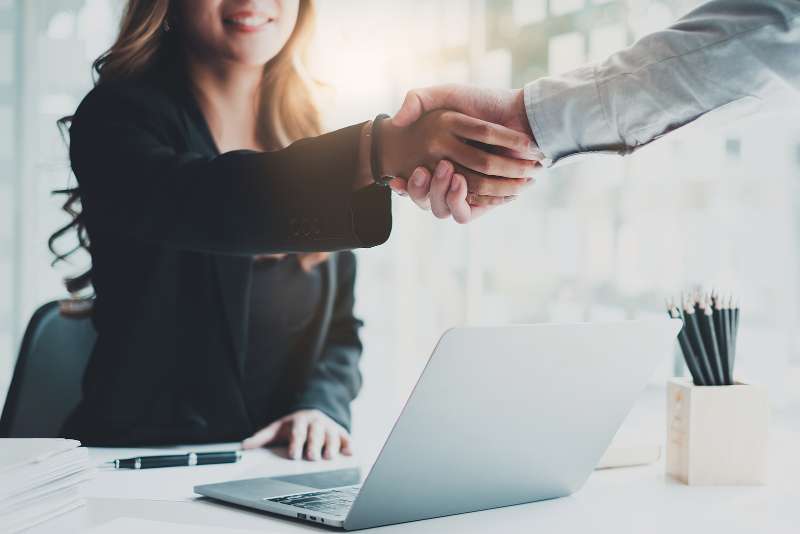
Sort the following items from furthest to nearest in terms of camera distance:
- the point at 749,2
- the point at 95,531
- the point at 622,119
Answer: the point at 622,119, the point at 749,2, the point at 95,531

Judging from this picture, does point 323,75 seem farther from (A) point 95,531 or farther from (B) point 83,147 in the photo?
(A) point 95,531

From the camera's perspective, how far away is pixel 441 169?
1.26 meters

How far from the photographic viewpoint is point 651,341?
0.87 metres

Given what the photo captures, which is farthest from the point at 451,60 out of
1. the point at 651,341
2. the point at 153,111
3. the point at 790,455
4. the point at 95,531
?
the point at 95,531

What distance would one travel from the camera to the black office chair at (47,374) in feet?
5.08

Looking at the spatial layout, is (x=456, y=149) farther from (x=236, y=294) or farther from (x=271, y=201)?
(x=236, y=294)

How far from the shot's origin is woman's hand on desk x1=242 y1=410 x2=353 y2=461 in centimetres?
120

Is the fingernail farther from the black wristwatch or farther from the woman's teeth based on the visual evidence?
the woman's teeth

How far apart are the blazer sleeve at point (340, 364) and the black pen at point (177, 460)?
0.38 meters

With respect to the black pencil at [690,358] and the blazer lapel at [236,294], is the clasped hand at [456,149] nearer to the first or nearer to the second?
the black pencil at [690,358]

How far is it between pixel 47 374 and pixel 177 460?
2.16 feet

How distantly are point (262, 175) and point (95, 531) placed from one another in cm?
60

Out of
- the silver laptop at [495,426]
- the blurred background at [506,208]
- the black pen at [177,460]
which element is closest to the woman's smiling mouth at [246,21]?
the blurred background at [506,208]

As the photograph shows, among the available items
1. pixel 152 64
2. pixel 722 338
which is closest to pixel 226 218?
pixel 152 64
